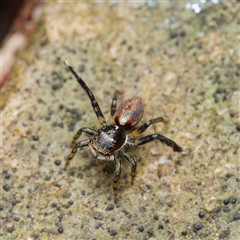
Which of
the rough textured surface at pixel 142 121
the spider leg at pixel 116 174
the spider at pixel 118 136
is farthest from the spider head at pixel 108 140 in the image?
the rough textured surface at pixel 142 121

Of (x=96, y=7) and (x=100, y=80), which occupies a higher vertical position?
(x=96, y=7)

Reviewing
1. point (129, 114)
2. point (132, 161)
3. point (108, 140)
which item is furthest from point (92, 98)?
point (132, 161)

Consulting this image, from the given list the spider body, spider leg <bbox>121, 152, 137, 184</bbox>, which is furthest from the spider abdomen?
spider leg <bbox>121, 152, 137, 184</bbox>

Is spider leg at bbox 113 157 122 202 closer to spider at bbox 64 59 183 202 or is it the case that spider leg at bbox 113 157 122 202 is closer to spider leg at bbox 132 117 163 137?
spider at bbox 64 59 183 202

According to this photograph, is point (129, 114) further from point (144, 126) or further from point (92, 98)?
point (92, 98)

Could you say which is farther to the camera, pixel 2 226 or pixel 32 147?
pixel 32 147

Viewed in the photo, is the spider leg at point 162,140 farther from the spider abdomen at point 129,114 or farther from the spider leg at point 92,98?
the spider leg at point 92,98

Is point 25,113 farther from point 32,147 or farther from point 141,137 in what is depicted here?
point 141,137

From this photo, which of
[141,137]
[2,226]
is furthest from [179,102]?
[2,226]
